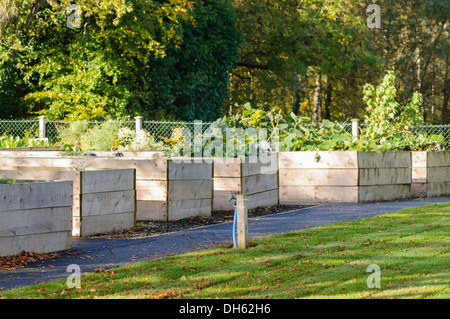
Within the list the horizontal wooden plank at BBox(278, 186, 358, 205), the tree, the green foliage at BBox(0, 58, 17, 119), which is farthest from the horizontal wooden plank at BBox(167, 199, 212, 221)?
the tree

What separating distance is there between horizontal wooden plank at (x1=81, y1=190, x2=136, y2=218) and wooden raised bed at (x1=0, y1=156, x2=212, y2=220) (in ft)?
2.18

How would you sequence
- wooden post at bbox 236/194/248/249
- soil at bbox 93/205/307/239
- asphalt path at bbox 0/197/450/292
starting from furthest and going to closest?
1. soil at bbox 93/205/307/239
2. wooden post at bbox 236/194/248/249
3. asphalt path at bbox 0/197/450/292

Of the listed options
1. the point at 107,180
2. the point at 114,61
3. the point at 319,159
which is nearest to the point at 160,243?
the point at 107,180

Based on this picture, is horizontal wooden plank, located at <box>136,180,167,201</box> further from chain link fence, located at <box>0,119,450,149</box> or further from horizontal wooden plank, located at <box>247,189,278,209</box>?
chain link fence, located at <box>0,119,450,149</box>

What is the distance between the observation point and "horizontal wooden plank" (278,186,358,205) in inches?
468

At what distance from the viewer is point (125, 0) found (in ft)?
55.8

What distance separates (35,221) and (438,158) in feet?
Result: 30.2

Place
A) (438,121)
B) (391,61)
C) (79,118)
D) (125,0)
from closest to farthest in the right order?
(125,0)
(79,118)
(391,61)
(438,121)

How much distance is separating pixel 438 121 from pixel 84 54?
28.5 metres

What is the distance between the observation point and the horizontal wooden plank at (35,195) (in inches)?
267

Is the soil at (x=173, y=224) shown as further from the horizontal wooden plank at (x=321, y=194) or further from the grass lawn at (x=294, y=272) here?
the grass lawn at (x=294, y=272)

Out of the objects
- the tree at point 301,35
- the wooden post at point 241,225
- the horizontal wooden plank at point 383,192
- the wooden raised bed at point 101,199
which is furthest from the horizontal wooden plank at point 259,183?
the tree at point 301,35
